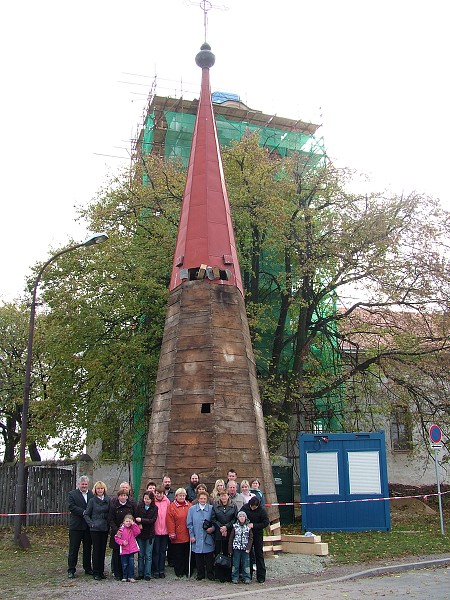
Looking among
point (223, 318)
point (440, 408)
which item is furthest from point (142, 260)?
point (440, 408)

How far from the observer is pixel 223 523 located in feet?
32.7

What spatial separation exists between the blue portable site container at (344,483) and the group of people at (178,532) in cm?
527

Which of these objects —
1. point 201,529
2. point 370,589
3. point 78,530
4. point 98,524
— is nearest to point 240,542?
point 201,529

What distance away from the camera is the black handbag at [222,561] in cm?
988

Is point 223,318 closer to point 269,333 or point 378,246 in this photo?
point 378,246

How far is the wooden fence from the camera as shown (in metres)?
20.4

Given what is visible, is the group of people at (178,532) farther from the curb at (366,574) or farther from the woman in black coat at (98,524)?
the curb at (366,574)

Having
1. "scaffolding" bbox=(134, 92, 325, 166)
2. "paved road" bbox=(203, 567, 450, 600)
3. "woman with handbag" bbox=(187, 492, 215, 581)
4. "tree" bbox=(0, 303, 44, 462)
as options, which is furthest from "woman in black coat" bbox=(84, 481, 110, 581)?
"scaffolding" bbox=(134, 92, 325, 166)

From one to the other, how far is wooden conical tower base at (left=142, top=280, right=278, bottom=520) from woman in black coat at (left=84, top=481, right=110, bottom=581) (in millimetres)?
2033

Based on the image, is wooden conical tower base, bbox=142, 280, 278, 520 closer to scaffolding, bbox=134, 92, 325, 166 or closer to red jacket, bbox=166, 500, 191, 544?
red jacket, bbox=166, 500, 191, 544

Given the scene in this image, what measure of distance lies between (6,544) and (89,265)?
825cm

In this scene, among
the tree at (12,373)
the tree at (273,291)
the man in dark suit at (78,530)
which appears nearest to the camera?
the man in dark suit at (78,530)

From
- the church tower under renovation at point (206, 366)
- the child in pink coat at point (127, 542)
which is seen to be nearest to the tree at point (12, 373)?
the church tower under renovation at point (206, 366)

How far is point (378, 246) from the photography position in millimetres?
20797
